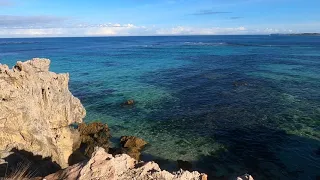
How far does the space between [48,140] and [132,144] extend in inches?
428

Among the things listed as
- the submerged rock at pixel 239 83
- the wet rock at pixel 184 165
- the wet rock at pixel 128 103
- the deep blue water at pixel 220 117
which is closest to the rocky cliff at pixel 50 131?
the wet rock at pixel 184 165

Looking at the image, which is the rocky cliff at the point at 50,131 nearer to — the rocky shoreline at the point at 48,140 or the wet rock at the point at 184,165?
the rocky shoreline at the point at 48,140

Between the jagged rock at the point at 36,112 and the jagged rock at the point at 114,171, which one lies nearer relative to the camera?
the jagged rock at the point at 114,171

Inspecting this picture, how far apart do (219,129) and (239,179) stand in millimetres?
22961

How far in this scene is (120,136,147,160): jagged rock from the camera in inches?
1141

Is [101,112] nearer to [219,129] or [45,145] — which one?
[219,129]

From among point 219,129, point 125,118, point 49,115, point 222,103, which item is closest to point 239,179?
point 49,115

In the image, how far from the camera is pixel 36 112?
21.4 m

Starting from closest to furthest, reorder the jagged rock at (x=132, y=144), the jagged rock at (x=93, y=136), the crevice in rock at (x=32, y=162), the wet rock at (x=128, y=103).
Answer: the crevice in rock at (x=32, y=162) → the jagged rock at (x=132, y=144) → the jagged rock at (x=93, y=136) → the wet rock at (x=128, y=103)

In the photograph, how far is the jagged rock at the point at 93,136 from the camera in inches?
1153

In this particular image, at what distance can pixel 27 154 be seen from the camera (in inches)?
741

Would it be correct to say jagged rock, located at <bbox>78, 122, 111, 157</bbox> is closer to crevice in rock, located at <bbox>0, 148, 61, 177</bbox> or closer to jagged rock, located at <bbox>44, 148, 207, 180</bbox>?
crevice in rock, located at <bbox>0, 148, 61, 177</bbox>

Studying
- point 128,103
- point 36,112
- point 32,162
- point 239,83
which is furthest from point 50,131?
point 239,83

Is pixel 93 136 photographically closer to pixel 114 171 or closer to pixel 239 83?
pixel 114 171
